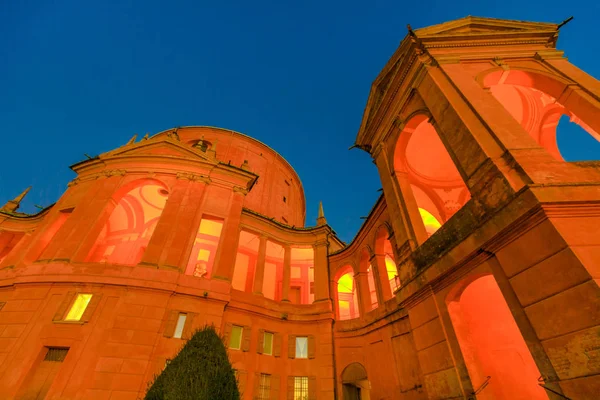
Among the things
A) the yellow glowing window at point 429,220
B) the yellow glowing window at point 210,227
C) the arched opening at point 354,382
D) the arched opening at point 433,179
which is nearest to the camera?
the arched opening at point 433,179

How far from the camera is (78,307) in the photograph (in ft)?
43.1

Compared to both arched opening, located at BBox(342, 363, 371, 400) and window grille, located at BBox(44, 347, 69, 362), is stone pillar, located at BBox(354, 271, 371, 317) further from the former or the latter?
window grille, located at BBox(44, 347, 69, 362)

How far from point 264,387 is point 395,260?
10395mm

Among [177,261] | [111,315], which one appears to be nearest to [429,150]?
[177,261]

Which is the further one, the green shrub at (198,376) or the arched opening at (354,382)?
the arched opening at (354,382)

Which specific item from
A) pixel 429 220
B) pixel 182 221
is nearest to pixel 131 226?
pixel 182 221

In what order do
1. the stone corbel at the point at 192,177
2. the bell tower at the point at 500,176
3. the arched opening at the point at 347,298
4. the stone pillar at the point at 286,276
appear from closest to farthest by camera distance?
1. the bell tower at the point at 500,176
2. the stone corbel at the point at 192,177
3. the stone pillar at the point at 286,276
4. the arched opening at the point at 347,298

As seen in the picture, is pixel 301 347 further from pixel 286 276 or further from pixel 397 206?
pixel 397 206

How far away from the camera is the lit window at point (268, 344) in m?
16.5

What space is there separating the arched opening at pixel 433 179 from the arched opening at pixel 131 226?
18236 millimetres

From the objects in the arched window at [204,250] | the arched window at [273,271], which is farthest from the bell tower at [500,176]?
the arched window at [204,250]

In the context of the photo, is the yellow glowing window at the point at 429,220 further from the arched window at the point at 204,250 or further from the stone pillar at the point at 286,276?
the arched window at the point at 204,250

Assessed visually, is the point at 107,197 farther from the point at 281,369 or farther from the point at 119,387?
the point at 281,369

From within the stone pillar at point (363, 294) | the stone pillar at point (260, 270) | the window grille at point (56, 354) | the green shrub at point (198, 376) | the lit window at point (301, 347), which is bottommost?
the green shrub at point (198, 376)
